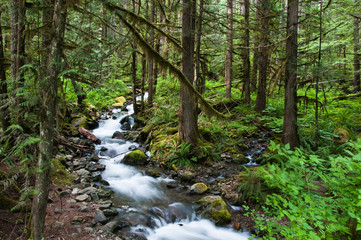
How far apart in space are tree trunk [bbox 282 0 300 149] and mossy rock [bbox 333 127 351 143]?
7.80ft

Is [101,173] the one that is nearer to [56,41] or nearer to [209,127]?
[209,127]

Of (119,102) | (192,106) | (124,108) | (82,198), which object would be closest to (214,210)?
(82,198)

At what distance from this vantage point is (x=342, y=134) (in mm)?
9344

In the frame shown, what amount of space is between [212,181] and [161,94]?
10.9m

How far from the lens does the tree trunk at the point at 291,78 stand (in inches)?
297

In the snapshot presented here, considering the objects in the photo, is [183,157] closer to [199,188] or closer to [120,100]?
[199,188]

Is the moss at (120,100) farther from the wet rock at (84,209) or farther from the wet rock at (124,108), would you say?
the wet rock at (84,209)

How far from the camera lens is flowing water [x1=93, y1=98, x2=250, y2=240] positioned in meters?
5.86

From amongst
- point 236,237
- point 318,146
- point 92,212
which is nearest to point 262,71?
point 318,146

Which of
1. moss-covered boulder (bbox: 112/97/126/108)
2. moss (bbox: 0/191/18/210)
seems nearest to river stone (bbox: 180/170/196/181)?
moss (bbox: 0/191/18/210)

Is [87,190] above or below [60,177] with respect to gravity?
below

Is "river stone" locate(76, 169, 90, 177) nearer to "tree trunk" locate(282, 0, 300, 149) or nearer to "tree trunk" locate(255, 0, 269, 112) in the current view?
"tree trunk" locate(282, 0, 300, 149)

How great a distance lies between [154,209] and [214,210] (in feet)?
5.93

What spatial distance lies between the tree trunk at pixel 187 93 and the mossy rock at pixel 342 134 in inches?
231
